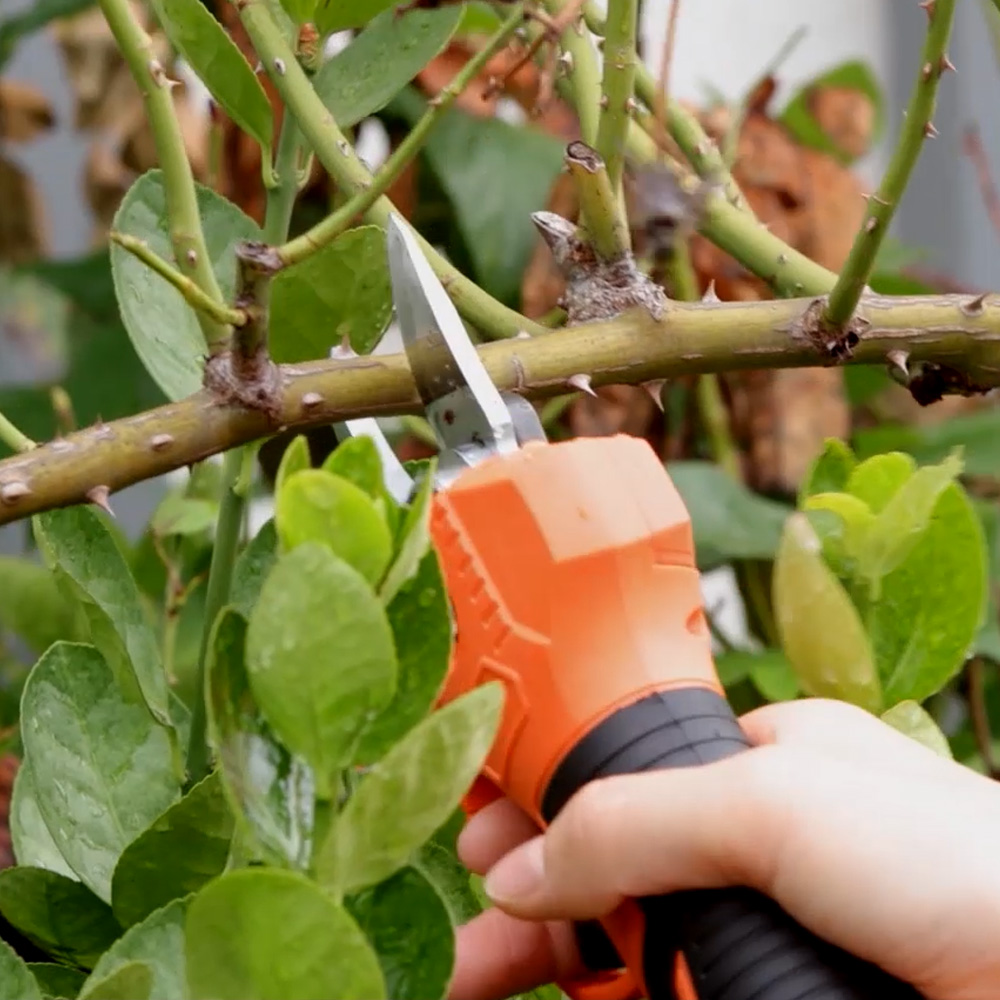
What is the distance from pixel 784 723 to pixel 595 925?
0.05 m

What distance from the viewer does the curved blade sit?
230mm

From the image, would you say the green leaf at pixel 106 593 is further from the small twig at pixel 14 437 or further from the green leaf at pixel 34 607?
the green leaf at pixel 34 607

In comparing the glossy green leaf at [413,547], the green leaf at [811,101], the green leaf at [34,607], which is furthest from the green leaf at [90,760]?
the green leaf at [811,101]

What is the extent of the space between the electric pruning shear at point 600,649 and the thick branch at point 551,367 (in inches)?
1.6

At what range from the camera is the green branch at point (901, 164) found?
0.76ft

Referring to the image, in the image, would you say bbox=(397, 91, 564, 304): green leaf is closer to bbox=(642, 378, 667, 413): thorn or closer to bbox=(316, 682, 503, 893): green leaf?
bbox=(642, 378, 667, 413): thorn

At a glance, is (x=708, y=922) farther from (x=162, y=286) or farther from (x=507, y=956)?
(x=162, y=286)

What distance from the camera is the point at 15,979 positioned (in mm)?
216

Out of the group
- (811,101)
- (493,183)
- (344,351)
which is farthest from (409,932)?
(811,101)

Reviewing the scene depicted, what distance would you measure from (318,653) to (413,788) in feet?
0.07

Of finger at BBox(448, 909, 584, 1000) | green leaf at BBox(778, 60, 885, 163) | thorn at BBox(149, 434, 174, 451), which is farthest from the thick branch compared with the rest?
green leaf at BBox(778, 60, 885, 163)

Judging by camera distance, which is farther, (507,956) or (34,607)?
(34,607)

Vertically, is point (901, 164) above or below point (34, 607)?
above

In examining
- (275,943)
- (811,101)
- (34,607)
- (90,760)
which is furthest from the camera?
(811,101)
